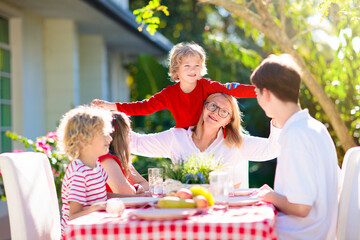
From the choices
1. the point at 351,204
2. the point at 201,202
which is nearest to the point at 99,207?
the point at 201,202

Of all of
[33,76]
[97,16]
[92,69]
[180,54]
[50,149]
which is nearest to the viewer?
[180,54]

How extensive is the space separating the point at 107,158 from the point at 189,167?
76 centimetres

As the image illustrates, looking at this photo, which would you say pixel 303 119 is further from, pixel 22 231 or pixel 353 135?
pixel 353 135

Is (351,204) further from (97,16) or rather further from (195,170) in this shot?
(97,16)

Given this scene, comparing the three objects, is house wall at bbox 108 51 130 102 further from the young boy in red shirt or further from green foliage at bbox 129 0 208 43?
the young boy in red shirt

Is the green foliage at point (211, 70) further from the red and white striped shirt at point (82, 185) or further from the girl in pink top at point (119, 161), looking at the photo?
the red and white striped shirt at point (82, 185)

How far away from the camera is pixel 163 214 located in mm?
2299

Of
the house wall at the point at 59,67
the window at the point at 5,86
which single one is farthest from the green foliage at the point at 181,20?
the window at the point at 5,86

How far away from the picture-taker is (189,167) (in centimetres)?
295

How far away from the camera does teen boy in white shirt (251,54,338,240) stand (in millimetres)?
2535

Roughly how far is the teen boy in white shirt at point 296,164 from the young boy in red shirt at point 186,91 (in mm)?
1438

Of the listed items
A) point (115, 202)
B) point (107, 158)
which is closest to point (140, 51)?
point (107, 158)

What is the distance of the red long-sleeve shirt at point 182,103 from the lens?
429 centimetres

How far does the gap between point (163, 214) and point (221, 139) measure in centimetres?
210
